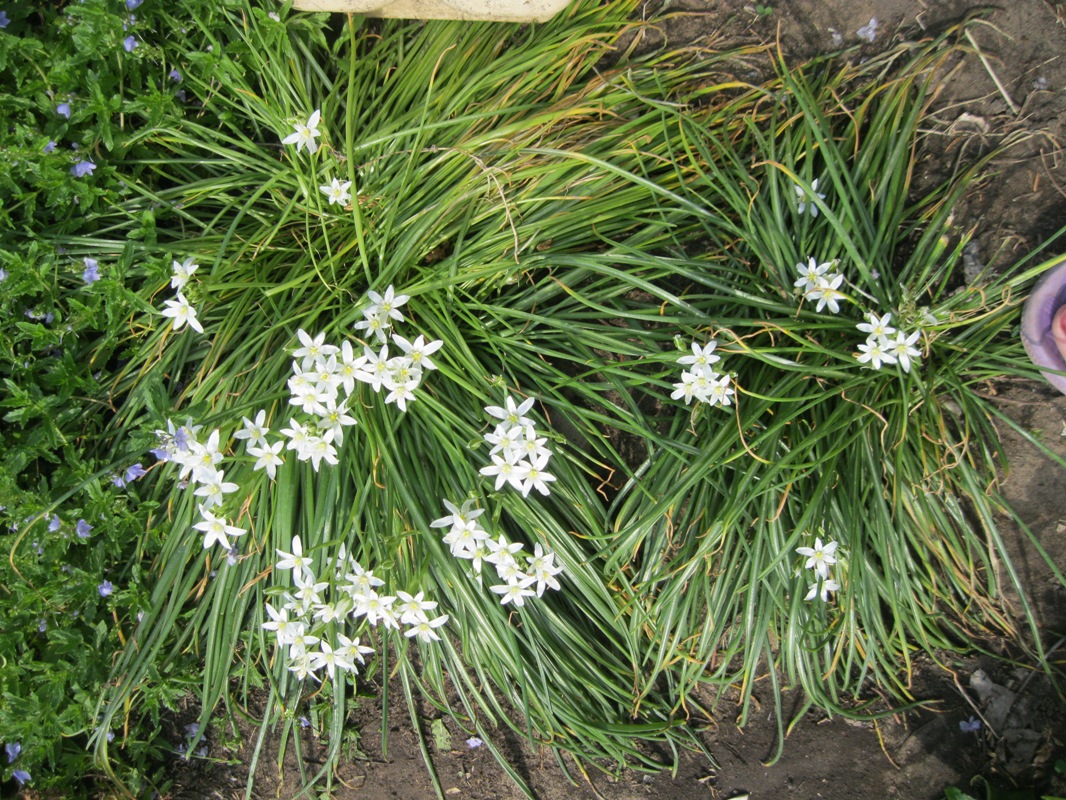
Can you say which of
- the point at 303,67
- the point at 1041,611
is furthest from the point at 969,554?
the point at 303,67

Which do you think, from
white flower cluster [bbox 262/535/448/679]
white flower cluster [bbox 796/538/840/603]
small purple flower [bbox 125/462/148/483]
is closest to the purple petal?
white flower cluster [bbox 796/538/840/603]

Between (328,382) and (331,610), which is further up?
(328,382)

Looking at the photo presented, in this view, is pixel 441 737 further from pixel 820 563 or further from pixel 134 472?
pixel 820 563

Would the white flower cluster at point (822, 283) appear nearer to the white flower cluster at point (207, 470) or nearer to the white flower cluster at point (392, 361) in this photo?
the white flower cluster at point (392, 361)

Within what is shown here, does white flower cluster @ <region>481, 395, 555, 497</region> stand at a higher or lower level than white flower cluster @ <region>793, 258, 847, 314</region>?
lower

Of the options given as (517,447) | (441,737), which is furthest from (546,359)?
(441,737)

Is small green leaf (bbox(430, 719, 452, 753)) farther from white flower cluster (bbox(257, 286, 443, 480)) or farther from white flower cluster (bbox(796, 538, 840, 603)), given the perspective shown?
white flower cluster (bbox(796, 538, 840, 603))
